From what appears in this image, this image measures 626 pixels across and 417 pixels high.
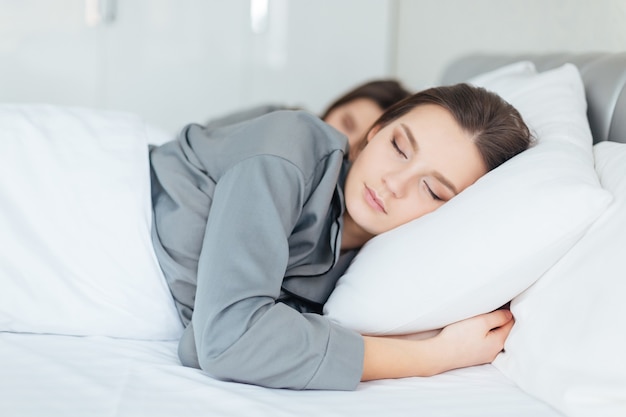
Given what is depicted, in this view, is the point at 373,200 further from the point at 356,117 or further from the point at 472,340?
the point at 356,117

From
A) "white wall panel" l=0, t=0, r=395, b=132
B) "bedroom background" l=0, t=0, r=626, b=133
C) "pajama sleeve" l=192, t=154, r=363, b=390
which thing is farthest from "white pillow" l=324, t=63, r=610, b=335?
"white wall panel" l=0, t=0, r=395, b=132

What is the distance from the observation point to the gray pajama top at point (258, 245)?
3.67 feet

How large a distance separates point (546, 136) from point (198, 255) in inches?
26.6

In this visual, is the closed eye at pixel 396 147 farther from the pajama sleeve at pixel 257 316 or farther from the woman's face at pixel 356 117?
the woman's face at pixel 356 117

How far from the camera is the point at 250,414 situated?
3.30 feet

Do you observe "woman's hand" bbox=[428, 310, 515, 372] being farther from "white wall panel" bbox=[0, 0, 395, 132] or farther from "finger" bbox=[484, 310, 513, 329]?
"white wall panel" bbox=[0, 0, 395, 132]

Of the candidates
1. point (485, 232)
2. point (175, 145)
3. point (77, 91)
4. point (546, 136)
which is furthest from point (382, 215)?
point (77, 91)

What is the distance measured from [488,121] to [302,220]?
389 mm

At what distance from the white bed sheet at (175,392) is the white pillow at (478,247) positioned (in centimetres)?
12

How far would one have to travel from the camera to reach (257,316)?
1.13 m

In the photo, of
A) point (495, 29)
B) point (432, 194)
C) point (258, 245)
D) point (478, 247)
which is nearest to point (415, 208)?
point (432, 194)

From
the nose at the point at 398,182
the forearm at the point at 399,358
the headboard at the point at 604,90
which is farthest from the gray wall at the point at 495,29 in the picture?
the forearm at the point at 399,358

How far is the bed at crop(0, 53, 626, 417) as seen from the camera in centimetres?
104

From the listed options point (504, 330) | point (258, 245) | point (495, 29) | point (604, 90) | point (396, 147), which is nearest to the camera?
point (258, 245)
